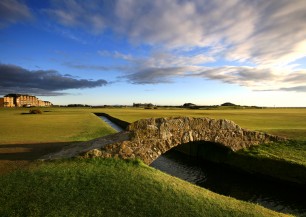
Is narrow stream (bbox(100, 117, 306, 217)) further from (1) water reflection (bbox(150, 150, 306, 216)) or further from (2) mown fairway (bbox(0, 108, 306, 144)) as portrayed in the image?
(2) mown fairway (bbox(0, 108, 306, 144))

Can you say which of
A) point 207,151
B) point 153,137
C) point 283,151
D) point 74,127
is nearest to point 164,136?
point 153,137

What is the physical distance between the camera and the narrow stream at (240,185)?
16.4 metres

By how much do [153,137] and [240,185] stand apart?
745 cm

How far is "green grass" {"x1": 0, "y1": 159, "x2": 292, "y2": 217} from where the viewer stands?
36.8 ft

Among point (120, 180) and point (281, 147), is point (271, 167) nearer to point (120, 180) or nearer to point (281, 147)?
point (281, 147)

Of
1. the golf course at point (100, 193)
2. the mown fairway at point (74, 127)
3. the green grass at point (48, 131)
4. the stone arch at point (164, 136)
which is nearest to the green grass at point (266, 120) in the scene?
the mown fairway at point (74, 127)

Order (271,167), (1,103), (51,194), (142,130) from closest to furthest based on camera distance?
(51,194) → (142,130) → (271,167) → (1,103)

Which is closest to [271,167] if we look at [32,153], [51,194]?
[51,194]

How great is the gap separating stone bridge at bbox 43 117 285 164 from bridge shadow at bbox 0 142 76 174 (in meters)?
1.57

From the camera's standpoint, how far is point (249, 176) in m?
21.1

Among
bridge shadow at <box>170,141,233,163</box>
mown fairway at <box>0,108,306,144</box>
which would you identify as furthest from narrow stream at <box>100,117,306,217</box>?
mown fairway at <box>0,108,306,144</box>

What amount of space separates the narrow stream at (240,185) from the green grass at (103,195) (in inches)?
167

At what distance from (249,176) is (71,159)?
13813 mm

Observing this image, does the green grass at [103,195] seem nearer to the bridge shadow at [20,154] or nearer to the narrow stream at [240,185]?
the bridge shadow at [20,154]
